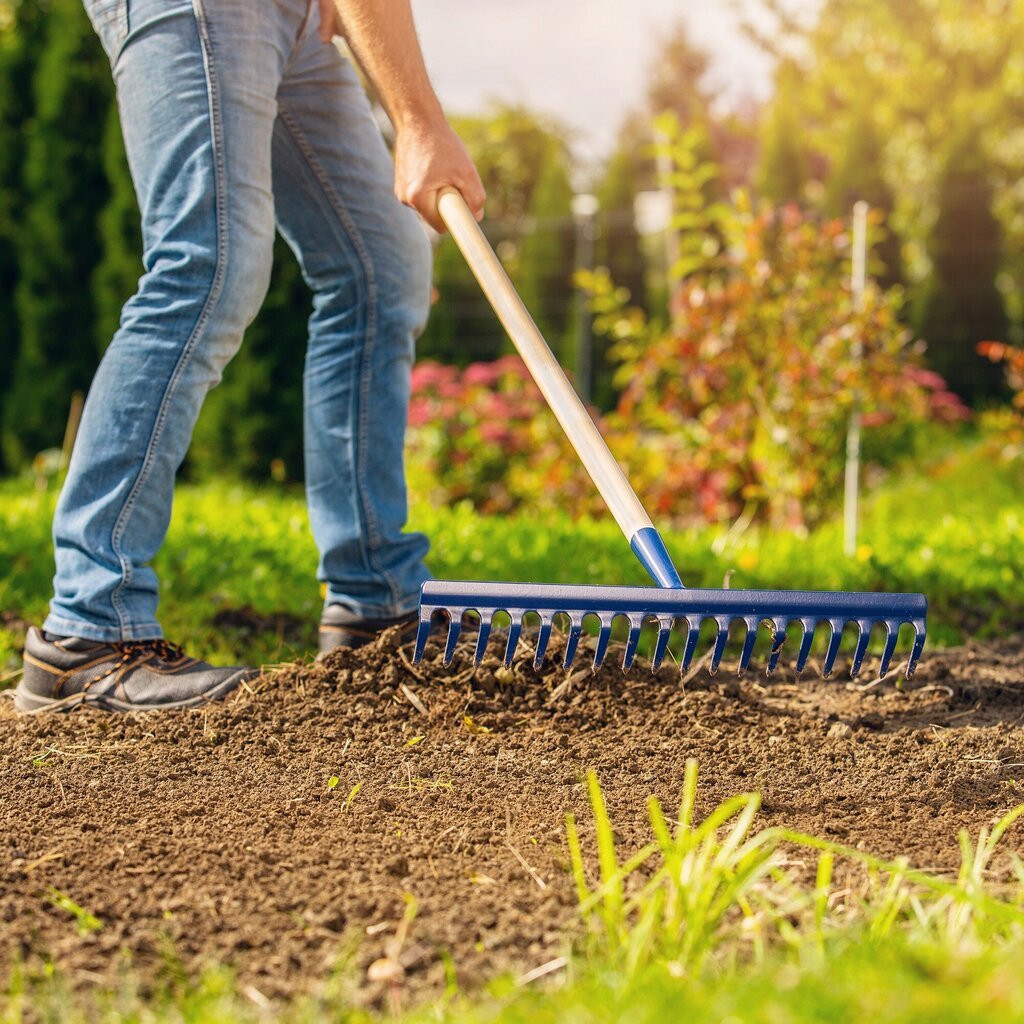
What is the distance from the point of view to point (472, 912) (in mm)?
1446

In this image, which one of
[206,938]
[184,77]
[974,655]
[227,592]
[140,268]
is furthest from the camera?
[140,268]

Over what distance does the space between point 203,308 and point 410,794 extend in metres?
1.06

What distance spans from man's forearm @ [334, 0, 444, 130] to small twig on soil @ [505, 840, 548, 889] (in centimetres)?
143

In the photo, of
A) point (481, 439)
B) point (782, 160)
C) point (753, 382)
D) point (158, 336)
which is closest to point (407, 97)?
point (158, 336)

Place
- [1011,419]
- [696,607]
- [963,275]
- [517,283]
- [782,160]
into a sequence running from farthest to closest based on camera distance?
[517,283] → [782,160] → [963,275] → [1011,419] → [696,607]

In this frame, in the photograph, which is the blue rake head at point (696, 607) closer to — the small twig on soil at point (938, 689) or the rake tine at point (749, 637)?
the rake tine at point (749, 637)

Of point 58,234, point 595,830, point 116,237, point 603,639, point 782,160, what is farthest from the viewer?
point 782,160

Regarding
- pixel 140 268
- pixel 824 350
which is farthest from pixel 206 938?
pixel 140 268

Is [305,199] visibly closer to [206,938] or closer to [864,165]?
[206,938]

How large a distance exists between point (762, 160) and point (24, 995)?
1166 centimetres

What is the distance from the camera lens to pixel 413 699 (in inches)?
87.9

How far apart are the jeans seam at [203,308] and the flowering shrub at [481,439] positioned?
3642 mm

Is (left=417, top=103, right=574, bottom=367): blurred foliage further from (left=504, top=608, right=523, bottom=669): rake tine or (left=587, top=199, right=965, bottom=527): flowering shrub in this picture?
(left=504, top=608, right=523, bottom=669): rake tine

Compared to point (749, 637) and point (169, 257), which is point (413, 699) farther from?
point (169, 257)
